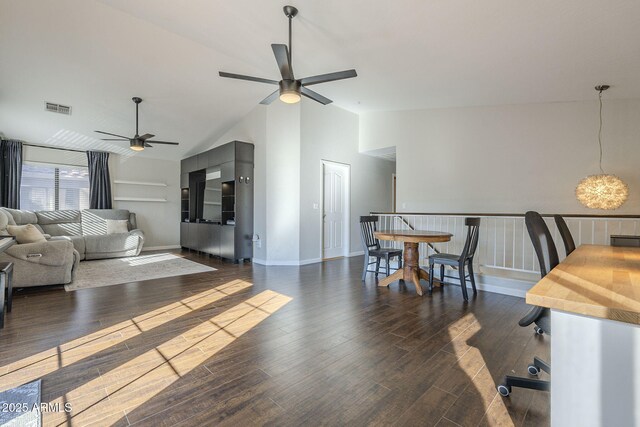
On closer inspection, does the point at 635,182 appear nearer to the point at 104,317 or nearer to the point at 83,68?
the point at 104,317

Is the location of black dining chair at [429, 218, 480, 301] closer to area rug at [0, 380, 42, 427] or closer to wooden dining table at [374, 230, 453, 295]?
wooden dining table at [374, 230, 453, 295]

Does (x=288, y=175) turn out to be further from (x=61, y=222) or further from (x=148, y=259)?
(x=61, y=222)

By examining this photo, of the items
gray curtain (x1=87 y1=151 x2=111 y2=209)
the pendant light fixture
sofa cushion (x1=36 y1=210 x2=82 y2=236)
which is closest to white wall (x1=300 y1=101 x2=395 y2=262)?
the pendant light fixture

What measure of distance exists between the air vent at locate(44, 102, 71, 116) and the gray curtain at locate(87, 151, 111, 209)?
70.9 inches

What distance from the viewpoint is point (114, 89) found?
5.04m

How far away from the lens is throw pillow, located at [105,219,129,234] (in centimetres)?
676

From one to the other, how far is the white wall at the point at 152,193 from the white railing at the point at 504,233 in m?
5.89

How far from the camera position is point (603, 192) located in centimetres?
424

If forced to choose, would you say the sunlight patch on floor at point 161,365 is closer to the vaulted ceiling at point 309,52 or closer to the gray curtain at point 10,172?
the vaulted ceiling at point 309,52

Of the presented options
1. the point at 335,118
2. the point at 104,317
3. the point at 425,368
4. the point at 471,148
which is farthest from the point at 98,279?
the point at 471,148

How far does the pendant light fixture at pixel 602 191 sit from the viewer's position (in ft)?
13.7

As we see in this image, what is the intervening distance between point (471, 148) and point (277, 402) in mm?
5537

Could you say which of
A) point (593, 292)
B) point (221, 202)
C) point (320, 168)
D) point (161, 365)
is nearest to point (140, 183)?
point (221, 202)

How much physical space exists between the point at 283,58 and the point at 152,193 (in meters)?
6.69
